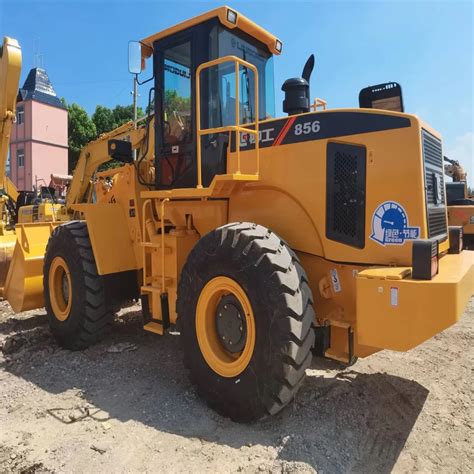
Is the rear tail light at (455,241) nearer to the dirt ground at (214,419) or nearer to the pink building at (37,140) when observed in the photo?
the dirt ground at (214,419)

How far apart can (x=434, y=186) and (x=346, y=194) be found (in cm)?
77

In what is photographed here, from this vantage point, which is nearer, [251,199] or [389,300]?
[389,300]

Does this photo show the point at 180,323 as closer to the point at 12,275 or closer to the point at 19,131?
the point at 12,275

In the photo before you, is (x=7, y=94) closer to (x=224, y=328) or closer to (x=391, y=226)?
(x=224, y=328)

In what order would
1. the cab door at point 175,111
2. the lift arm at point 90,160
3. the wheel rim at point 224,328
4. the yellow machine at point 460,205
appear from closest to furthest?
the wheel rim at point 224,328
the cab door at point 175,111
the lift arm at point 90,160
the yellow machine at point 460,205

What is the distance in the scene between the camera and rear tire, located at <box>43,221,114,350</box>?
509 centimetres

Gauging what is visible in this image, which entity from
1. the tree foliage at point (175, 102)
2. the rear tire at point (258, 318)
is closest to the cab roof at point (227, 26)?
the tree foliage at point (175, 102)

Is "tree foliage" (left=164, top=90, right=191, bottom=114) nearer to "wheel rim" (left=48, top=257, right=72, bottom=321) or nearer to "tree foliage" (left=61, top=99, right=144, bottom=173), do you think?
"wheel rim" (left=48, top=257, right=72, bottom=321)

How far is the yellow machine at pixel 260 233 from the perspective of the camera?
10.4 ft

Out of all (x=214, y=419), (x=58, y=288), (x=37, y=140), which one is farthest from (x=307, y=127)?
(x=37, y=140)

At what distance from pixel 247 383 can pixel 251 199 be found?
1.61 meters

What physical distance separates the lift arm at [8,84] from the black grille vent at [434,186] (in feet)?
20.3

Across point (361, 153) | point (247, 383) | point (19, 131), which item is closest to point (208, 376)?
point (247, 383)

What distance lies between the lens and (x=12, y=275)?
20.3ft
